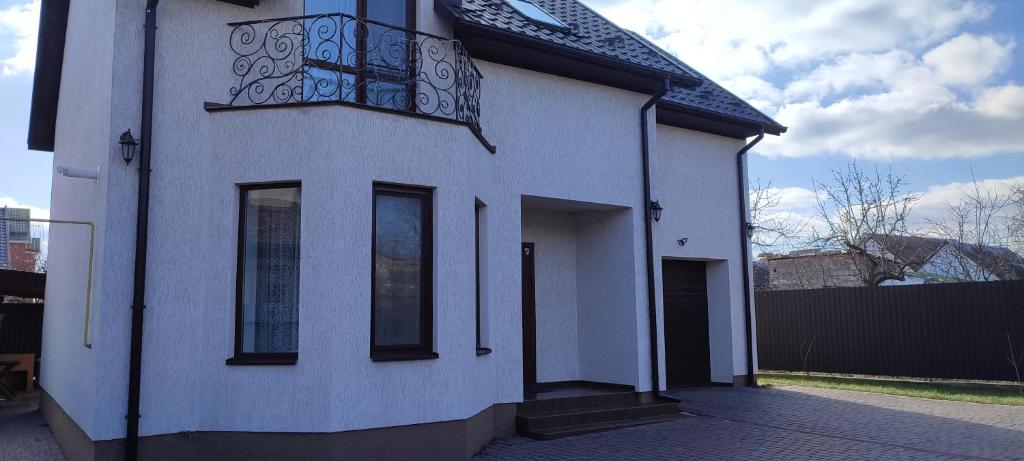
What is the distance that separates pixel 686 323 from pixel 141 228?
8.95 metres

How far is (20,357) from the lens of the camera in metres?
13.5

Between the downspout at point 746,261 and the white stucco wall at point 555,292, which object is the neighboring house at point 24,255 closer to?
the white stucco wall at point 555,292

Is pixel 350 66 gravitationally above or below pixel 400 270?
above

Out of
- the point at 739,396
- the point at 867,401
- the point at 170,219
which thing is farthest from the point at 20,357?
the point at 867,401

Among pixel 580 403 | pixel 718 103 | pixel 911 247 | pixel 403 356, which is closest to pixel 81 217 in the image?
pixel 403 356

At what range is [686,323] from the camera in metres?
12.4

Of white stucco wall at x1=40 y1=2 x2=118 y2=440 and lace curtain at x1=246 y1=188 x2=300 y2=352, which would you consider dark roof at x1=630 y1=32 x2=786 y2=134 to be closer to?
lace curtain at x1=246 y1=188 x2=300 y2=352

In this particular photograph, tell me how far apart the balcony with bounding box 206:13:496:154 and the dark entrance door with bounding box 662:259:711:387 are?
17.9ft

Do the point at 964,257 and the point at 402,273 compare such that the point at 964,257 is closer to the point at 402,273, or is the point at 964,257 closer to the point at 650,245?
the point at 650,245

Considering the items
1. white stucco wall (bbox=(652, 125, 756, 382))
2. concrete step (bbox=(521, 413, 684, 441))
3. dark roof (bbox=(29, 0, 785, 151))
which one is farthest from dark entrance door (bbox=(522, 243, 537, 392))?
white stucco wall (bbox=(652, 125, 756, 382))

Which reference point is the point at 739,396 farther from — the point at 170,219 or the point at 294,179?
the point at 170,219

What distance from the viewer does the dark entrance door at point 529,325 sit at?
978cm

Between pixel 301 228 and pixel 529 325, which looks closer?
pixel 301 228

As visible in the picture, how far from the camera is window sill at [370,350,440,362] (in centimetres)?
643
